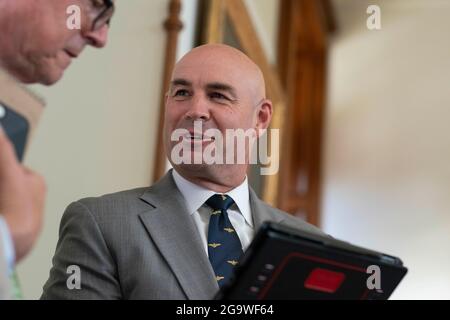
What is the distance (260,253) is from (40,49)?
24.2 inches

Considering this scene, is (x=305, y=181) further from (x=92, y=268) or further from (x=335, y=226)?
(x=92, y=268)

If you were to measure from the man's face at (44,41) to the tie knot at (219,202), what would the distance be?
68 centimetres

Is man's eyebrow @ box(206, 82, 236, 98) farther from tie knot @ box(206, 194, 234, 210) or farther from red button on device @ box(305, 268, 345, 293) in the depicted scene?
red button on device @ box(305, 268, 345, 293)

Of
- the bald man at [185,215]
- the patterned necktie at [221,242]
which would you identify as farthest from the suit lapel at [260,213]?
the patterned necktie at [221,242]

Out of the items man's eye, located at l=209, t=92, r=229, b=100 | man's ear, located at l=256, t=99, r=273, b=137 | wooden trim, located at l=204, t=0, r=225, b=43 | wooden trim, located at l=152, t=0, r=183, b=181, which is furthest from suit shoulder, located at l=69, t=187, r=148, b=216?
wooden trim, located at l=204, t=0, r=225, b=43

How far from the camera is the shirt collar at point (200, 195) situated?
2094 mm

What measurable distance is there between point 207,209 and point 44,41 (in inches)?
30.4

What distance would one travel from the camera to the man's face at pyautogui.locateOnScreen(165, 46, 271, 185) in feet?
6.92

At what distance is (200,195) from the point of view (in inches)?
83.0

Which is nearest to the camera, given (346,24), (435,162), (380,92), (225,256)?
(225,256)

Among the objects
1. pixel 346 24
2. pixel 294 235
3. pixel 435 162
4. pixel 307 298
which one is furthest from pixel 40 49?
pixel 346 24

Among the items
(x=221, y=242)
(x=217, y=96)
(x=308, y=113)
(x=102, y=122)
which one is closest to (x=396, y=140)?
(x=308, y=113)

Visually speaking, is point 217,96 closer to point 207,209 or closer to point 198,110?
point 198,110
